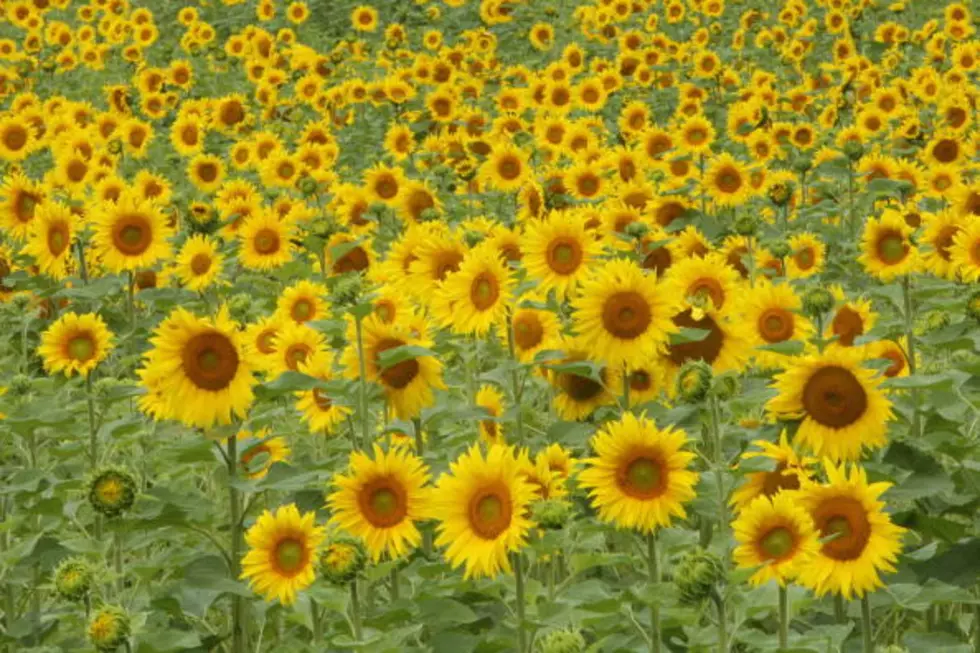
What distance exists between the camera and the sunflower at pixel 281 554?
11.5ft

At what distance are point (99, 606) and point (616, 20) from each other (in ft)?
37.5

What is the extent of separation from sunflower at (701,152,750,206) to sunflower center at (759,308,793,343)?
2935mm

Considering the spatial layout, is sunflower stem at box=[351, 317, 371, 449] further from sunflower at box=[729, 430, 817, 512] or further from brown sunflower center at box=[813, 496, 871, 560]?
brown sunflower center at box=[813, 496, 871, 560]

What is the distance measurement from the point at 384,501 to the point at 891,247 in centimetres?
268

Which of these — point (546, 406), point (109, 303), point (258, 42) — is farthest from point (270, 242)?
point (258, 42)

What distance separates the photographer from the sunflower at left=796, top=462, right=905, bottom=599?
2.96m

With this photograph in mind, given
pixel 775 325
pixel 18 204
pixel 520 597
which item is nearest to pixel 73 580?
pixel 520 597

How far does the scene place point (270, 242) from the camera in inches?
273

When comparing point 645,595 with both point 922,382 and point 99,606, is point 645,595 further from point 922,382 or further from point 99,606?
point 99,606

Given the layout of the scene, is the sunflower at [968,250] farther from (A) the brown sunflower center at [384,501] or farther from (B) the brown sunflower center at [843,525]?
(A) the brown sunflower center at [384,501]

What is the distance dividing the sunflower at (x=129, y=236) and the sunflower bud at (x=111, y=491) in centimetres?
259

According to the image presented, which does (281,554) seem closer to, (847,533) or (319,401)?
(319,401)

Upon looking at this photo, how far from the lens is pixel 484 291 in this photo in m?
4.25

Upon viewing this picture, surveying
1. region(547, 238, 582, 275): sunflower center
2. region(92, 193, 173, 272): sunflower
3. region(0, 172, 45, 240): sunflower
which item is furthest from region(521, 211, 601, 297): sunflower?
region(0, 172, 45, 240): sunflower
